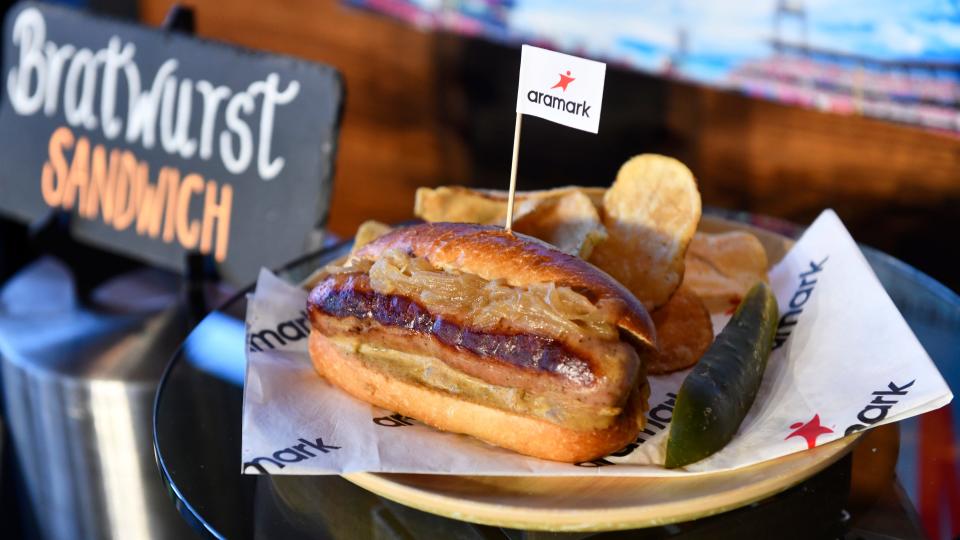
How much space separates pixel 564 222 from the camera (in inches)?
70.8

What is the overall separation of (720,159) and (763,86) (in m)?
0.34

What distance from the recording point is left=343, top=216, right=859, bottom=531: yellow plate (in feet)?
4.07

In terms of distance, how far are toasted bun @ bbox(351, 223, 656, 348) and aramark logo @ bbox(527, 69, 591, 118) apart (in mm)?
207

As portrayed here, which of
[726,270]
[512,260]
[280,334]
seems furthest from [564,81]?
[280,334]

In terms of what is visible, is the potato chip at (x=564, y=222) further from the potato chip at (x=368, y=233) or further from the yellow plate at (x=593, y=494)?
the yellow plate at (x=593, y=494)

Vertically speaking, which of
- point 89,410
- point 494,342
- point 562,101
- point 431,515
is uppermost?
point 562,101

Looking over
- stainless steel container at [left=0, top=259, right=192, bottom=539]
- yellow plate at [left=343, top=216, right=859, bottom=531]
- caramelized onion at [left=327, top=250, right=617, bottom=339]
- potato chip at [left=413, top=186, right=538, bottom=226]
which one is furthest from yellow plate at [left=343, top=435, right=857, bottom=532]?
stainless steel container at [left=0, top=259, right=192, bottom=539]

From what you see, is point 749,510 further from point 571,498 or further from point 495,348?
point 495,348

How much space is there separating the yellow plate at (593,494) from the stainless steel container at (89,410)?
3.33 feet

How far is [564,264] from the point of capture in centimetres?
148

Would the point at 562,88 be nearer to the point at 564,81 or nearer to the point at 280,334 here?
the point at 564,81

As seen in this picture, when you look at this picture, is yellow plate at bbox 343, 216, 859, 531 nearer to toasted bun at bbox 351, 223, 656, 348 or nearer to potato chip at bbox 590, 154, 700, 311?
toasted bun at bbox 351, 223, 656, 348

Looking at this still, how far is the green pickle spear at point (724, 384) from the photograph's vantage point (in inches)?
52.6

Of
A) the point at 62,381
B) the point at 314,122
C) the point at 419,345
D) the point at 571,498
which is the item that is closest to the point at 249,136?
the point at 314,122
